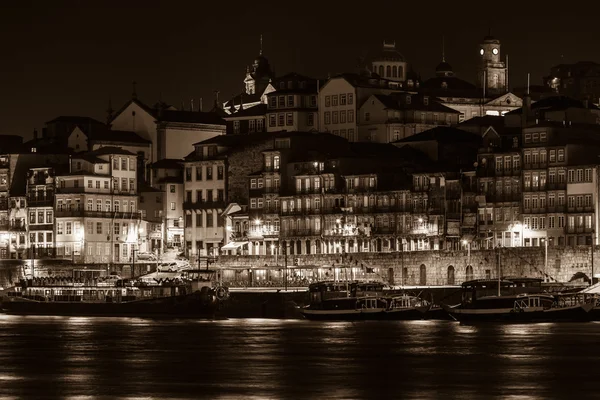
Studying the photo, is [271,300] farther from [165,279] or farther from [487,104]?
[487,104]

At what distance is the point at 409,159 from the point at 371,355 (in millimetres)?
69621

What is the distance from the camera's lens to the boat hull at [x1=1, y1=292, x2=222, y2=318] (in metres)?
117

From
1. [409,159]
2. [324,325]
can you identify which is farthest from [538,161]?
[324,325]

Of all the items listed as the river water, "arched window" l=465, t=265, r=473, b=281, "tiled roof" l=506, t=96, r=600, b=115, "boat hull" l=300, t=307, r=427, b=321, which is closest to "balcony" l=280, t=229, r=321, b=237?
"tiled roof" l=506, t=96, r=600, b=115

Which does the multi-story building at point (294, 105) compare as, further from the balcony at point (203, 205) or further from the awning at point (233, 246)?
the awning at point (233, 246)

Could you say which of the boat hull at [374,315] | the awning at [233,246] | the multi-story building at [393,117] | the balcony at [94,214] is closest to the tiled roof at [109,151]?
the balcony at [94,214]

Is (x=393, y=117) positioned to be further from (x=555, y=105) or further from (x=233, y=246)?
(x=233, y=246)

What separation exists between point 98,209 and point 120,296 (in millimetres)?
31043

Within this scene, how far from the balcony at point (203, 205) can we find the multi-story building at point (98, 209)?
4.61 meters

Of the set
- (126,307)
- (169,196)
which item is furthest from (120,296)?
(169,196)

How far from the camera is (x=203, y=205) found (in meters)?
153

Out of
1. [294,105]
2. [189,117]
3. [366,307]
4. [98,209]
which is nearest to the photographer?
[366,307]

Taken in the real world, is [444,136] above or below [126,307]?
above

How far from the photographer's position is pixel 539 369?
6488 centimetres
